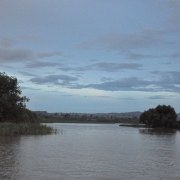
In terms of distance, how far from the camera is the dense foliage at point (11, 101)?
1962 inches

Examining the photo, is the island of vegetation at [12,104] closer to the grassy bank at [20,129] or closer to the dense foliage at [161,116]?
the grassy bank at [20,129]

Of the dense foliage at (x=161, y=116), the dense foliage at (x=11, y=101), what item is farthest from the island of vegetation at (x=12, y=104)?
the dense foliage at (x=161, y=116)

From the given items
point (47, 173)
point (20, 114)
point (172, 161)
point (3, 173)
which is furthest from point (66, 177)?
point (20, 114)

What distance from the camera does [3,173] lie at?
16.0 metres

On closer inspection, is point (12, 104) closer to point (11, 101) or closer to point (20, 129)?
point (11, 101)

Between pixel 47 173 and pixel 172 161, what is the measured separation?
996 cm

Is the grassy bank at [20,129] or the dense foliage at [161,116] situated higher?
the dense foliage at [161,116]

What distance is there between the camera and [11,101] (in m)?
50.3

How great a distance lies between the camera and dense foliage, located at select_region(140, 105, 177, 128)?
87250 millimetres

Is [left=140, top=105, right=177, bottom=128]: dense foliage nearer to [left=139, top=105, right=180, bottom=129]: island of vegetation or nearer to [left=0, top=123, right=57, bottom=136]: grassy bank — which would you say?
[left=139, top=105, right=180, bottom=129]: island of vegetation

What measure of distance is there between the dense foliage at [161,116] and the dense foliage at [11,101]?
4539 centimetres

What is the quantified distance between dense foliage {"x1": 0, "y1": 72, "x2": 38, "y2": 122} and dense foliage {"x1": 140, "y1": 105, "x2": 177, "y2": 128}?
4539cm

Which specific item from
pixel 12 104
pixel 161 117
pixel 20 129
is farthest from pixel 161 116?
pixel 20 129

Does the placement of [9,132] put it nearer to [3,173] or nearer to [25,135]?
[25,135]
